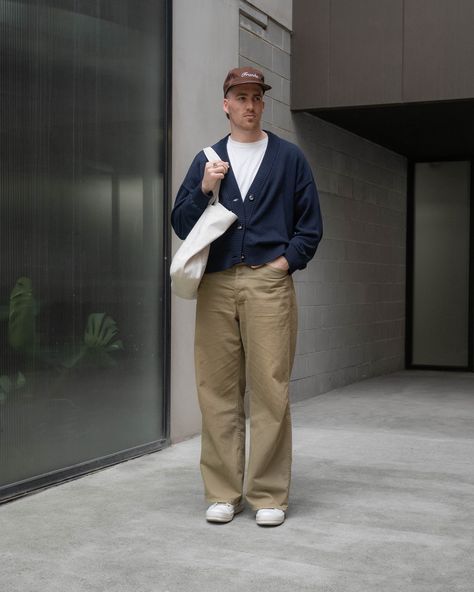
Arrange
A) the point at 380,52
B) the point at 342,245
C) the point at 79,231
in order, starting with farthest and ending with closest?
the point at 342,245 → the point at 380,52 → the point at 79,231

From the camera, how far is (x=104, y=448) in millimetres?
5215

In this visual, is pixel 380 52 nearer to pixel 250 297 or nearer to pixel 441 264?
pixel 441 264

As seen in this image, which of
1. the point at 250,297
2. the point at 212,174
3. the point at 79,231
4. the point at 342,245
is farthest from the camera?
the point at 342,245

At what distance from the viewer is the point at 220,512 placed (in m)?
3.97

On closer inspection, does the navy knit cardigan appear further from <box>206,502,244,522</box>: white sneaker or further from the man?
<box>206,502,244,522</box>: white sneaker

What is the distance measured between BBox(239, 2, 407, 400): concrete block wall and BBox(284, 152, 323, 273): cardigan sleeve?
10.1 feet

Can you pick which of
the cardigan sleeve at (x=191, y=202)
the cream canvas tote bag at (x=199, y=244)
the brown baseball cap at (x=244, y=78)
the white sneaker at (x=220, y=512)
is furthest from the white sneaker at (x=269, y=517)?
the brown baseball cap at (x=244, y=78)

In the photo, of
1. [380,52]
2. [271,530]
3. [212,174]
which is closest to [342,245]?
[380,52]

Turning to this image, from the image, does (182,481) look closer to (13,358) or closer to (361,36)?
(13,358)

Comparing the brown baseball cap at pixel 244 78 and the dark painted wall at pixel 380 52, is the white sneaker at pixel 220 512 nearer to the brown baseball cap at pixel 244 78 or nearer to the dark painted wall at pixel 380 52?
the brown baseball cap at pixel 244 78

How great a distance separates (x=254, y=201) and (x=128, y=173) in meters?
1.63

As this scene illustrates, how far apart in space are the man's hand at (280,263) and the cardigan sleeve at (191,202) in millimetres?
363

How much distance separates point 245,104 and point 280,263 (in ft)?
2.23

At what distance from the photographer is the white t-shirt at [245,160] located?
4.02 metres
